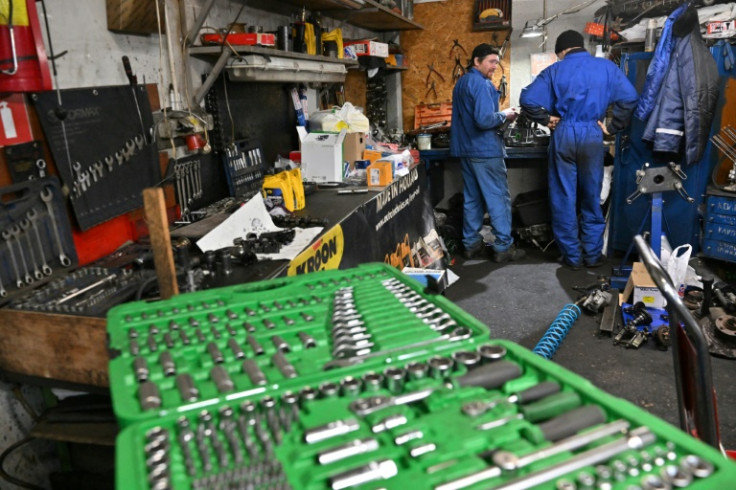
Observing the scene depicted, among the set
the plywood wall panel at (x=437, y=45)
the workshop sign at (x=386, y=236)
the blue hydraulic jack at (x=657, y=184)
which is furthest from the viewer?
the plywood wall panel at (x=437, y=45)

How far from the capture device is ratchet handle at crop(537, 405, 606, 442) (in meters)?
0.72

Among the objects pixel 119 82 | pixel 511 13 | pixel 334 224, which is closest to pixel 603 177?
pixel 511 13

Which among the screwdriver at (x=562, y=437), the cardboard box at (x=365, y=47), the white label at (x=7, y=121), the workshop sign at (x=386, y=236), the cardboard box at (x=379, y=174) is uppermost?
the cardboard box at (x=365, y=47)

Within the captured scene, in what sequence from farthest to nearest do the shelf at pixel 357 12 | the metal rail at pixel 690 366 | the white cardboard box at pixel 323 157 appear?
the shelf at pixel 357 12 → the white cardboard box at pixel 323 157 → the metal rail at pixel 690 366

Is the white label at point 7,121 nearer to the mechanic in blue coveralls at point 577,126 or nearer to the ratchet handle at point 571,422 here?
the ratchet handle at point 571,422

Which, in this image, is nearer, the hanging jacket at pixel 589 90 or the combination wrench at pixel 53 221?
the combination wrench at pixel 53 221

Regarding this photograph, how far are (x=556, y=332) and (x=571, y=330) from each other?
30cm

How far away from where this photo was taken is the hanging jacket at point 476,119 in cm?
423

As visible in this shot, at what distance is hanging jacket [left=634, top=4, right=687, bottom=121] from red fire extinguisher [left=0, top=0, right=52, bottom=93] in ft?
12.4

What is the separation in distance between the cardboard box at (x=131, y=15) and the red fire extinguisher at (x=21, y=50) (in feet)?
1.71

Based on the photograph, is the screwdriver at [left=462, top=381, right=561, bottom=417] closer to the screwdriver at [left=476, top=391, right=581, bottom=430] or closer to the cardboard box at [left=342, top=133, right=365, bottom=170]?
the screwdriver at [left=476, top=391, right=581, bottom=430]

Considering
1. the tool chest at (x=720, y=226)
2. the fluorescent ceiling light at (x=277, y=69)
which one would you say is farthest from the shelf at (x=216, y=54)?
the tool chest at (x=720, y=226)

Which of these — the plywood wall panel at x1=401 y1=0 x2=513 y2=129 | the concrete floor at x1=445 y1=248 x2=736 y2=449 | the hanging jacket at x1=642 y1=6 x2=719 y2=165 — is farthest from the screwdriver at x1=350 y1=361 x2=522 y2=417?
the plywood wall panel at x1=401 y1=0 x2=513 y2=129

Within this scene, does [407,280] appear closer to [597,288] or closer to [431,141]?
[597,288]
